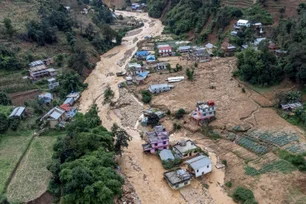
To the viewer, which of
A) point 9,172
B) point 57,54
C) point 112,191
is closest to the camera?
point 112,191

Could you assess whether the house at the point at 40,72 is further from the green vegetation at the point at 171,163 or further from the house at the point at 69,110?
the green vegetation at the point at 171,163

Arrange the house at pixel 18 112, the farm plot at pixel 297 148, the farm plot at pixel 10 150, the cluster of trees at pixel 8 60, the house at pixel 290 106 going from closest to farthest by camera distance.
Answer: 1. the farm plot at pixel 10 150
2. the farm plot at pixel 297 148
3. the house at pixel 18 112
4. the house at pixel 290 106
5. the cluster of trees at pixel 8 60

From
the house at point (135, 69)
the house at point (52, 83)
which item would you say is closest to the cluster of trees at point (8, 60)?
the house at point (52, 83)

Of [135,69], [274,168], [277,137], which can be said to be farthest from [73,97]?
[274,168]

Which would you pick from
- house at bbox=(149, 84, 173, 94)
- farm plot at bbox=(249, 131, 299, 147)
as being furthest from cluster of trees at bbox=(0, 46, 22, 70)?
farm plot at bbox=(249, 131, 299, 147)

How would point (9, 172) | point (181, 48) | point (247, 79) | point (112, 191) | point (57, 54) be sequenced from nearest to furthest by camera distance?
point (112, 191) → point (9, 172) → point (247, 79) → point (57, 54) → point (181, 48)

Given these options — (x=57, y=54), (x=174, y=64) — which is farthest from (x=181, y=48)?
(x=57, y=54)

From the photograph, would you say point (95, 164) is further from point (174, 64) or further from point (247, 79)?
point (174, 64)
